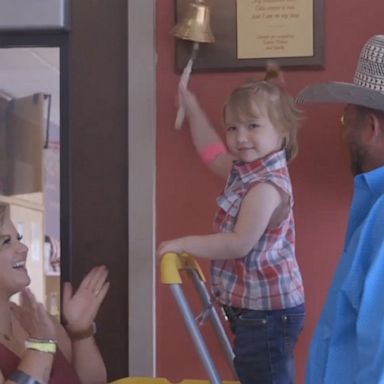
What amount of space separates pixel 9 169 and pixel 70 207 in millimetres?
257

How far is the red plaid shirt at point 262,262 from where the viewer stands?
2.47 meters

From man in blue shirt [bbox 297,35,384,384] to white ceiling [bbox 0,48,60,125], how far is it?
1.15 metres

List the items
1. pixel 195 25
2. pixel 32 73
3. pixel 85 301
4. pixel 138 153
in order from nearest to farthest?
A: pixel 85 301
pixel 195 25
pixel 138 153
pixel 32 73

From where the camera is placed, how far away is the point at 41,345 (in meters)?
2.34

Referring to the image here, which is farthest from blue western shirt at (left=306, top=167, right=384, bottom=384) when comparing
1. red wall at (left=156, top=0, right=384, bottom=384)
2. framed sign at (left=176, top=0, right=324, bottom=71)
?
framed sign at (left=176, top=0, right=324, bottom=71)

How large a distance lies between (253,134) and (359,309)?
804 mm

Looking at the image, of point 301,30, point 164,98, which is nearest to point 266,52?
point 301,30

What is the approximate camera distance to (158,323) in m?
2.89

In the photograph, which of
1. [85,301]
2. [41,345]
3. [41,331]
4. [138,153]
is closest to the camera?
[41,345]

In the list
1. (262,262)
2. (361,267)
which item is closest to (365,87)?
(361,267)

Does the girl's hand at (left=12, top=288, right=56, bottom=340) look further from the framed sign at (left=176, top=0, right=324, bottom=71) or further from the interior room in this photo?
the framed sign at (left=176, top=0, right=324, bottom=71)

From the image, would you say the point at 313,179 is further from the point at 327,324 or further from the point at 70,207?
the point at 327,324

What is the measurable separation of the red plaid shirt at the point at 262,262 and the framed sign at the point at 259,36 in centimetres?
40

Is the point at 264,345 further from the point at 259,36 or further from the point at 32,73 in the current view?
the point at 32,73
